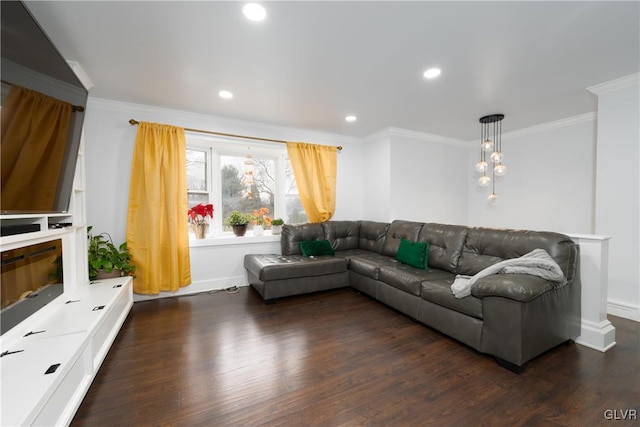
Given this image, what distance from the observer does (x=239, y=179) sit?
4.04 m

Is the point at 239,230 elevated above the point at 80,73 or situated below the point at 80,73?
below

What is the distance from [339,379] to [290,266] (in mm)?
1597

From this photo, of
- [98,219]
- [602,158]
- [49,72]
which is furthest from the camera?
[98,219]

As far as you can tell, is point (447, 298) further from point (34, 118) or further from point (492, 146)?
point (34, 118)

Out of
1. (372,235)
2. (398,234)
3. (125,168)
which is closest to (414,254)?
(398,234)

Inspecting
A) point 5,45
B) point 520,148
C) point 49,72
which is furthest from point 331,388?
point 520,148

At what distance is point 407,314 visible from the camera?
268 centimetres

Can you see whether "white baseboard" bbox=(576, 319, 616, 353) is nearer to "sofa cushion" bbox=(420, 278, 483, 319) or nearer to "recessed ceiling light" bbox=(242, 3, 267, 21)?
"sofa cushion" bbox=(420, 278, 483, 319)

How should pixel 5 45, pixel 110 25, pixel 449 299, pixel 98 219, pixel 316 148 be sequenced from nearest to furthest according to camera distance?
pixel 5 45 → pixel 110 25 → pixel 449 299 → pixel 98 219 → pixel 316 148

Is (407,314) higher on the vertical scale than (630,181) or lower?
lower

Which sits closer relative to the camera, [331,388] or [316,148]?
[331,388]

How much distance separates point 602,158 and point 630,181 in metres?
0.35

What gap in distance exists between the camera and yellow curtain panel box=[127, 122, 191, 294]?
314 centimetres

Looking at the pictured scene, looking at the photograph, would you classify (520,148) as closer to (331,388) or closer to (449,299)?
(449,299)
